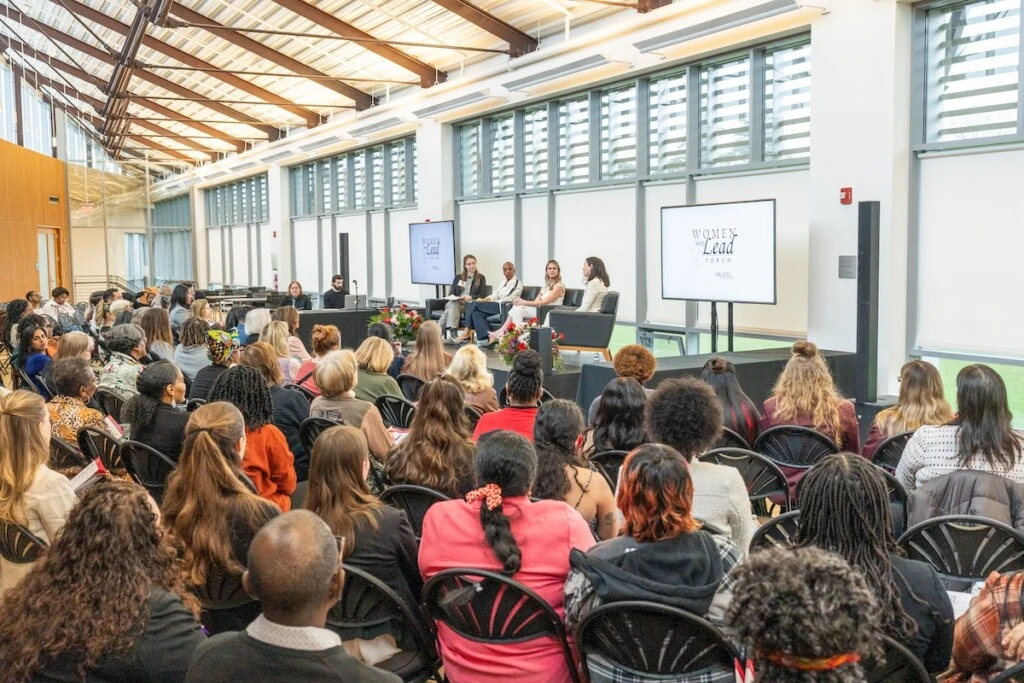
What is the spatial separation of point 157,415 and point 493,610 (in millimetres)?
2341

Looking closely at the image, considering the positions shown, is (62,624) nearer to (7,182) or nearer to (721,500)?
(721,500)

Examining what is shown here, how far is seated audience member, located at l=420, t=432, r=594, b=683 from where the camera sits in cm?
231

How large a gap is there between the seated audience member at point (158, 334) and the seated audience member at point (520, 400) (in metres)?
3.91

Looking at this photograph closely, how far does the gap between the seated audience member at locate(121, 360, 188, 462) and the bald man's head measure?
2.63m

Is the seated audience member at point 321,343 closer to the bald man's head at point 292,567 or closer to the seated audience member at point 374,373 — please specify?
the seated audience member at point 374,373

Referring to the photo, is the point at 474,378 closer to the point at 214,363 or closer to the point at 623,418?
the point at 623,418

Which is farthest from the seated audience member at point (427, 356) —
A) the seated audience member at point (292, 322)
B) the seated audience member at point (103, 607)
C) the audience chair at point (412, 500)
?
the seated audience member at point (103, 607)

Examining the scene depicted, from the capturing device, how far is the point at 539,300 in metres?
10.3

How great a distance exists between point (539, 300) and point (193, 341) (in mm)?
4709

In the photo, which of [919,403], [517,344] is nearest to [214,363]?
[517,344]

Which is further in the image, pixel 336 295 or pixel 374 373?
pixel 336 295

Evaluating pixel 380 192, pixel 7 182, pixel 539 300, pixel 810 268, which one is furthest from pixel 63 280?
pixel 810 268

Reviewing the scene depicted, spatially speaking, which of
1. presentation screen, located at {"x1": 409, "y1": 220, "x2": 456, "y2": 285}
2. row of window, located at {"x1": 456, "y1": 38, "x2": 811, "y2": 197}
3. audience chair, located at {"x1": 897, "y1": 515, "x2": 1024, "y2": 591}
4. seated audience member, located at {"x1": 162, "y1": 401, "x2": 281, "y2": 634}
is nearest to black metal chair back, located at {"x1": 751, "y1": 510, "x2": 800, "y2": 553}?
audience chair, located at {"x1": 897, "y1": 515, "x2": 1024, "y2": 591}

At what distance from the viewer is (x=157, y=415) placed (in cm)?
400
